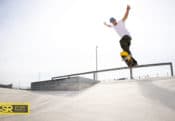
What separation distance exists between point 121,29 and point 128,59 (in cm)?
132

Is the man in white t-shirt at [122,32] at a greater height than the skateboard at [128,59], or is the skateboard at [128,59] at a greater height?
the man in white t-shirt at [122,32]

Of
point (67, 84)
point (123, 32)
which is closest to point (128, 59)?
point (123, 32)

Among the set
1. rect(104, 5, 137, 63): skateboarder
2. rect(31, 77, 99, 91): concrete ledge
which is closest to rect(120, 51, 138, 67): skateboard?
rect(104, 5, 137, 63): skateboarder

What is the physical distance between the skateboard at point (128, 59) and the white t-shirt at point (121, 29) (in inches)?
33.8

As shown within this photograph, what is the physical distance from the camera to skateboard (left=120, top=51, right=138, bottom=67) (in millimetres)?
7078

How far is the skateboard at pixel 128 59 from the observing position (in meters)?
7.08

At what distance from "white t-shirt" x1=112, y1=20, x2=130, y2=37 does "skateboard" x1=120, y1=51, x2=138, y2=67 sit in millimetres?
859

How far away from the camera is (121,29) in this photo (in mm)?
7520

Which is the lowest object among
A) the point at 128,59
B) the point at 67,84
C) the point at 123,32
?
the point at 67,84

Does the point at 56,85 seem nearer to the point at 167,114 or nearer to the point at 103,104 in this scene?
the point at 103,104

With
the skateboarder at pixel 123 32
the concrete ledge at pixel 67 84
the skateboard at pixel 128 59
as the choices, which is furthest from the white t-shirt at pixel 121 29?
the concrete ledge at pixel 67 84

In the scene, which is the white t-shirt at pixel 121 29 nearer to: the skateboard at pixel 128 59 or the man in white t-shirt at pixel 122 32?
the man in white t-shirt at pixel 122 32

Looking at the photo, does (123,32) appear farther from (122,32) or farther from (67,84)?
(67,84)

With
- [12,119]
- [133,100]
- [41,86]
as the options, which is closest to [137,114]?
[133,100]
